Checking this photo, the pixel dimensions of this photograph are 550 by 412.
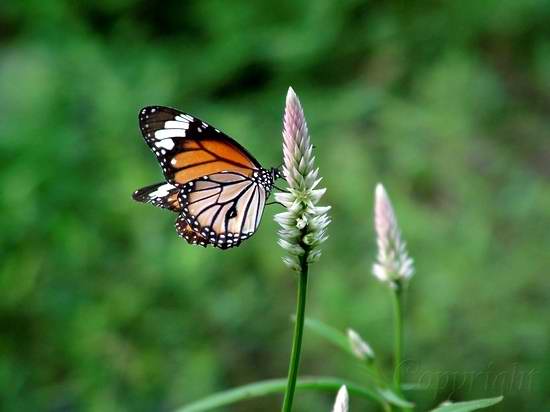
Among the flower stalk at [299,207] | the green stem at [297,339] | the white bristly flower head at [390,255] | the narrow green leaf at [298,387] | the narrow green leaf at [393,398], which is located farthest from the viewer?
the white bristly flower head at [390,255]

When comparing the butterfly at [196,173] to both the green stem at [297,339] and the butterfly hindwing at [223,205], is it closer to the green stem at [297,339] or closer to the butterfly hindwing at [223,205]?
the butterfly hindwing at [223,205]

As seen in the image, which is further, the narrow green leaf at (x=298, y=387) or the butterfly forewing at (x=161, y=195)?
the butterfly forewing at (x=161, y=195)

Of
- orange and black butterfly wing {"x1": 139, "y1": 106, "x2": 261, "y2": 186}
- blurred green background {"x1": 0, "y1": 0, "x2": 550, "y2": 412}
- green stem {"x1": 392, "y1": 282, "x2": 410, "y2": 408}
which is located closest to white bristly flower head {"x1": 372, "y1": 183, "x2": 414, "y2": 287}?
green stem {"x1": 392, "y1": 282, "x2": 410, "y2": 408}

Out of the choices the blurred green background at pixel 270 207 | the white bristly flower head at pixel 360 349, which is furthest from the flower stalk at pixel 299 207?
the blurred green background at pixel 270 207

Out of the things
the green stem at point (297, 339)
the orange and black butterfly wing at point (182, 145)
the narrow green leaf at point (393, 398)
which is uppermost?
the orange and black butterfly wing at point (182, 145)

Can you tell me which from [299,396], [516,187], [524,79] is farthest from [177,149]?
[524,79]

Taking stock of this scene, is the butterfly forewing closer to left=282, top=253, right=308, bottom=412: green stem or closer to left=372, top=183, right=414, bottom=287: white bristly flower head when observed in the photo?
left=372, top=183, right=414, bottom=287: white bristly flower head

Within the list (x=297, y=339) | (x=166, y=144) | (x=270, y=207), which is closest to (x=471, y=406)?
(x=297, y=339)

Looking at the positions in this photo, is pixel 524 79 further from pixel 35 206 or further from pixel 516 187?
pixel 35 206
